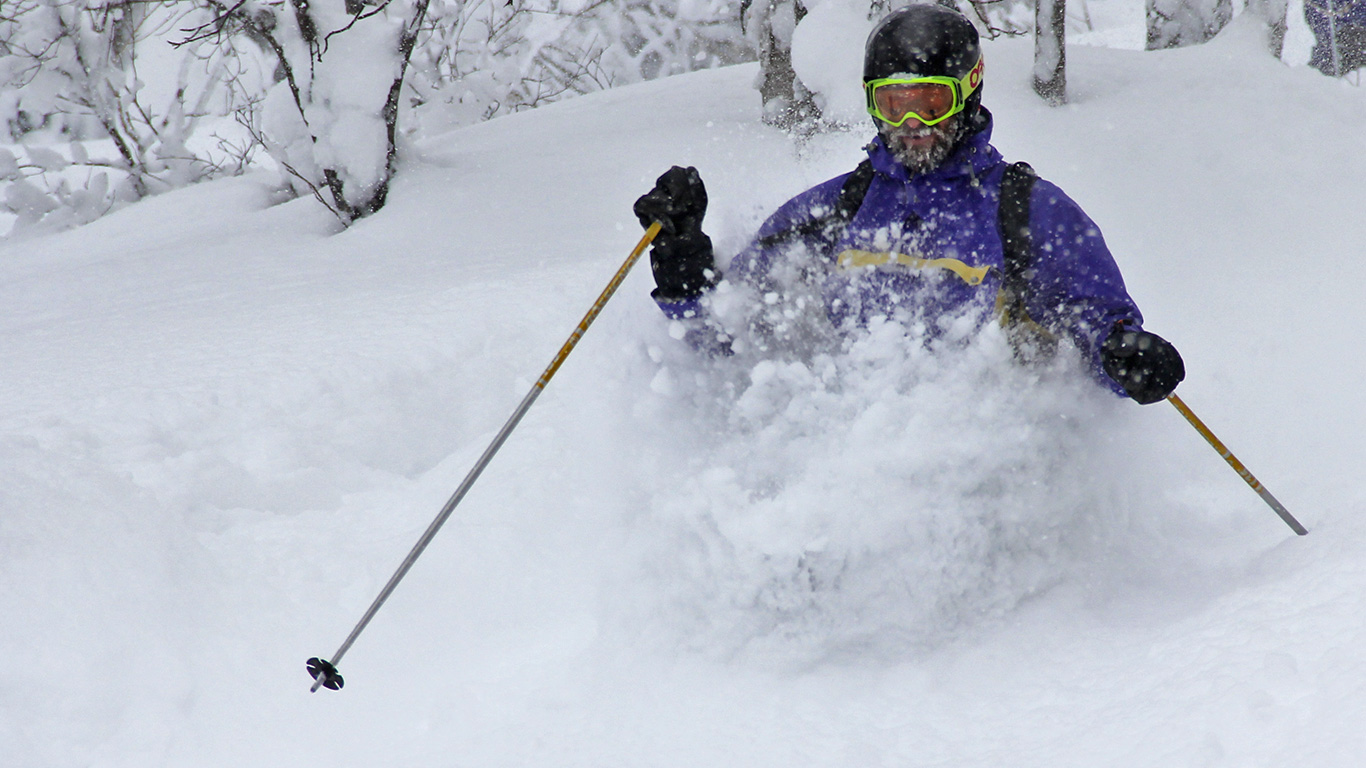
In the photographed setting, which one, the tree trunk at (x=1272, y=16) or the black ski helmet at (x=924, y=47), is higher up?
the black ski helmet at (x=924, y=47)

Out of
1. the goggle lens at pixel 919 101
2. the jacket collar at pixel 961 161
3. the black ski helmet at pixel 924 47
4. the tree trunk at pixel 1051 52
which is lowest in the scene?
the tree trunk at pixel 1051 52

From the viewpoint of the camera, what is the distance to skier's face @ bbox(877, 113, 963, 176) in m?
2.54

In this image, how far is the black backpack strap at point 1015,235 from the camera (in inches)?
101

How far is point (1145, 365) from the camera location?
2.33 metres

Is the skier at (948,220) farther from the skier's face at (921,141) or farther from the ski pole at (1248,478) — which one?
the ski pole at (1248,478)

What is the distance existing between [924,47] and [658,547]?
160 centimetres

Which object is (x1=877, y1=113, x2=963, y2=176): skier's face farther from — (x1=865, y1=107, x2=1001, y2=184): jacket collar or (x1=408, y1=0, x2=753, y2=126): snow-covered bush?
(x1=408, y1=0, x2=753, y2=126): snow-covered bush

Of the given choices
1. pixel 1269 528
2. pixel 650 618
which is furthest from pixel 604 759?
pixel 1269 528

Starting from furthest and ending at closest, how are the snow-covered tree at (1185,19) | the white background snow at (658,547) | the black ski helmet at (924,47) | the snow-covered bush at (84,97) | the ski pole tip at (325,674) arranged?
the snow-covered bush at (84,97) → the snow-covered tree at (1185,19) → the black ski helmet at (924,47) → the ski pole tip at (325,674) → the white background snow at (658,547)

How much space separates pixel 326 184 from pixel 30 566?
162 inches

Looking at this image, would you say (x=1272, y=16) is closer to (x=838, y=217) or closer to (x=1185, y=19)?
(x=1185, y=19)

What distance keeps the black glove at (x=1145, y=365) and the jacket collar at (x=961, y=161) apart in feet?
2.00

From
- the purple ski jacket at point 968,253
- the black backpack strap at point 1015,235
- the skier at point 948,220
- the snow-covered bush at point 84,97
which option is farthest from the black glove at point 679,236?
the snow-covered bush at point 84,97

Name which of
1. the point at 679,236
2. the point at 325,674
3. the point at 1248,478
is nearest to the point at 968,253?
the point at 679,236
